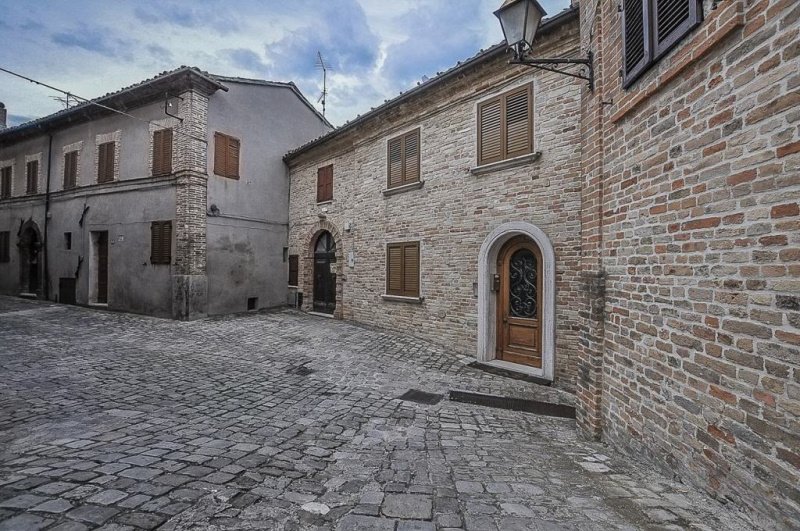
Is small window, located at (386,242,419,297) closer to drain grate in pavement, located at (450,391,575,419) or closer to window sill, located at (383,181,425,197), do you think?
window sill, located at (383,181,425,197)

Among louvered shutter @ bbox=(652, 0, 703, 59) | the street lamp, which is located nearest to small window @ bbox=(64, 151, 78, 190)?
the street lamp

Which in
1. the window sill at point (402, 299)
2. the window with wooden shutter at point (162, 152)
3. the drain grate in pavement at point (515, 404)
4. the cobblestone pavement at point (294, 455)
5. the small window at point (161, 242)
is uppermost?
the window with wooden shutter at point (162, 152)

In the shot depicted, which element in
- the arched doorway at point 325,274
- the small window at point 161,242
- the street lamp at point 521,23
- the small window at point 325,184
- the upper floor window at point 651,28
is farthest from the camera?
the arched doorway at point 325,274

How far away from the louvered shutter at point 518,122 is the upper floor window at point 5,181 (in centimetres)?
2127

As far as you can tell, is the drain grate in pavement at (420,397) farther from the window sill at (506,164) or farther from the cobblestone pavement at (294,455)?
the window sill at (506,164)

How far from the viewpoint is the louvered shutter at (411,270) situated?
28.5 feet

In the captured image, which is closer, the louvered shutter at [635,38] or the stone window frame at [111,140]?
the louvered shutter at [635,38]

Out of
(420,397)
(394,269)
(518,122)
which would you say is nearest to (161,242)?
(394,269)

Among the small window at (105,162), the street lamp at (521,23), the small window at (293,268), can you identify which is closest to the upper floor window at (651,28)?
the street lamp at (521,23)

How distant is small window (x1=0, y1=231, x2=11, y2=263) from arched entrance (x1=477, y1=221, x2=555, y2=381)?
69.0 feet

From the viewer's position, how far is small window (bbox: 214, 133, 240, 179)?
1153cm

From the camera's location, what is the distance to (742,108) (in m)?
2.21

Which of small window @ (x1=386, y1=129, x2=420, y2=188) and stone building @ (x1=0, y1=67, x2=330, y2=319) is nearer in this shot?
small window @ (x1=386, y1=129, x2=420, y2=188)

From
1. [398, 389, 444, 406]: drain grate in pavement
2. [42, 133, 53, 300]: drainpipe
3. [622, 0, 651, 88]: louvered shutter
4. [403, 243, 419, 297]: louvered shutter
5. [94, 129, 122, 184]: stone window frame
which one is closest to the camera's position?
[622, 0, 651, 88]: louvered shutter
